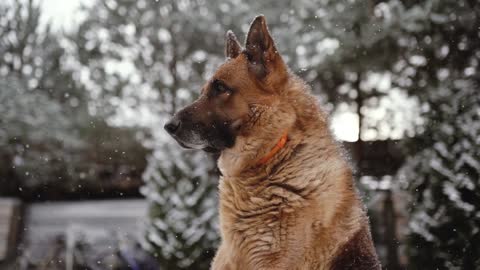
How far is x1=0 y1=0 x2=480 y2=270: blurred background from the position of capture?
16.6 feet

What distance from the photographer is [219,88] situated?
2.15m

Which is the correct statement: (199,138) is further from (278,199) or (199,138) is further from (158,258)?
(158,258)

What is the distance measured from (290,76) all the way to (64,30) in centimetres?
983

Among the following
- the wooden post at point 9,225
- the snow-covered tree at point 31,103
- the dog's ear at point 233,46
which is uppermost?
the dog's ear at point 233,46

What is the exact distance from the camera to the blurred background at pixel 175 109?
16.6 ft

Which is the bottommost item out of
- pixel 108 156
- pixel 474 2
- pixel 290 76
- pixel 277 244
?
pixel 108 156

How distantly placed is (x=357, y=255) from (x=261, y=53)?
946 millimetres

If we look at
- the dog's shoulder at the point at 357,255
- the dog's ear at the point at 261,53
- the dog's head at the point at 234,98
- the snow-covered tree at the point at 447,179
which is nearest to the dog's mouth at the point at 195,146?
the dog's head at the point at 234,98

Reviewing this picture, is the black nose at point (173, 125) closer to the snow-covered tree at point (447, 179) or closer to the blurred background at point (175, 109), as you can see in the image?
the blurred background at point (175, 109)

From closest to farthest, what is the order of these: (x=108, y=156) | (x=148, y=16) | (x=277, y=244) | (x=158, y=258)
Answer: (x=277, y=244) → (x=158, y=258) → (x=148, y=16) → (x=108, y=156)

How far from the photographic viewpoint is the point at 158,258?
17.9 ft

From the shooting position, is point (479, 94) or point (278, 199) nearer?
point (278, 199)

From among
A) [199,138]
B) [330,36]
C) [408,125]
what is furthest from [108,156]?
[199,138]

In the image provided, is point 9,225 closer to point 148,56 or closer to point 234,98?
point 148,56
